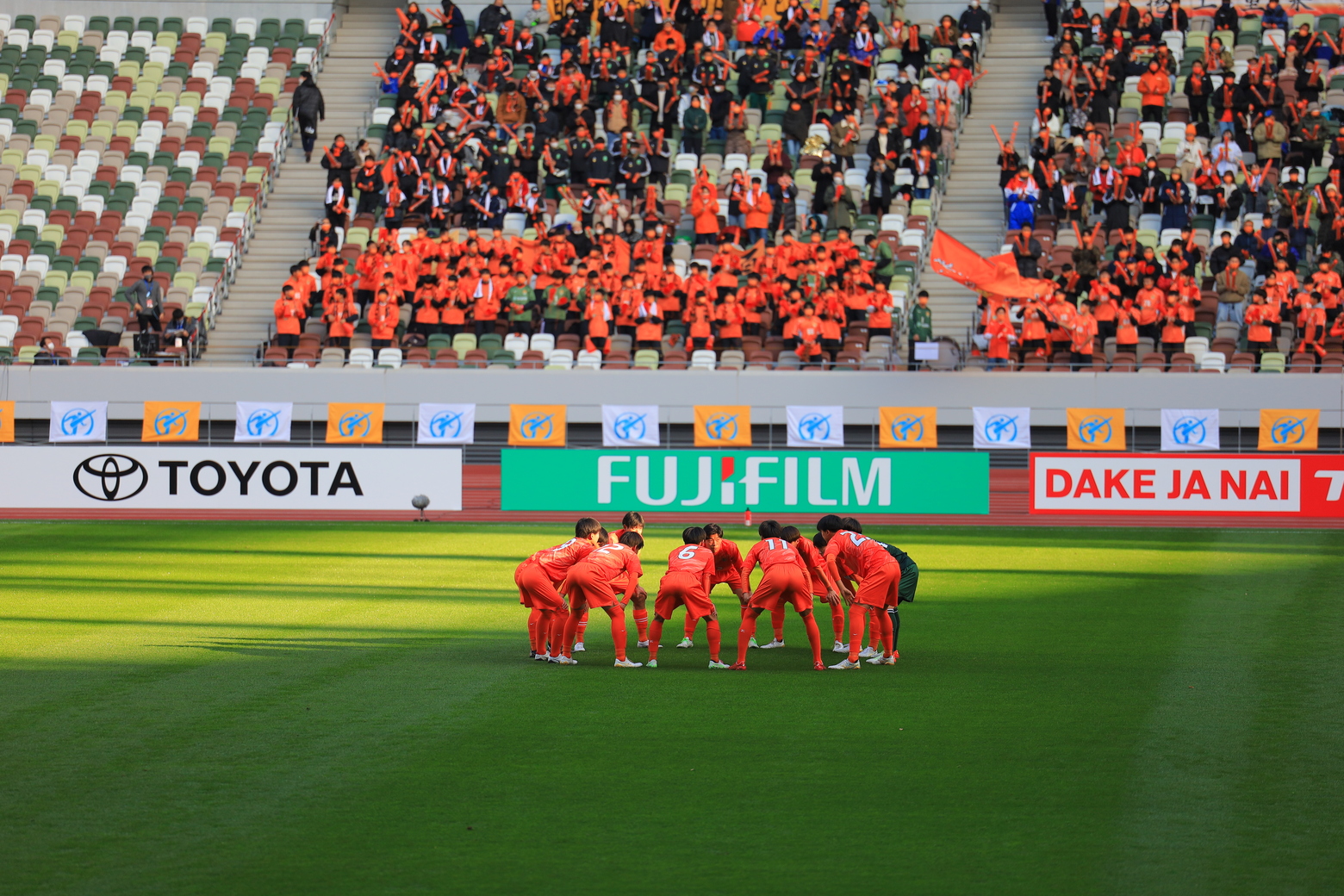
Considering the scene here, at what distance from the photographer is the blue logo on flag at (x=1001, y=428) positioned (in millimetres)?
28459

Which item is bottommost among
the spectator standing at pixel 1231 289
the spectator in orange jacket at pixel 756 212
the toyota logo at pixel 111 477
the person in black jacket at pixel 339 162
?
the toyota logo at pixel 111 477

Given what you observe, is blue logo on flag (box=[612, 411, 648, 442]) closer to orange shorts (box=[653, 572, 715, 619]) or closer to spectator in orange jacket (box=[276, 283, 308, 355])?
spectator in orange jacket (box=[276, 283, 308, 355])

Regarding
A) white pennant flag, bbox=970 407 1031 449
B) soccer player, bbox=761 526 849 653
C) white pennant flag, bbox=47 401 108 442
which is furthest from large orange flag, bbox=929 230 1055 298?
soccer player, bbox=761 526 849 653

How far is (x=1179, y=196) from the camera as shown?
3212 centimetres

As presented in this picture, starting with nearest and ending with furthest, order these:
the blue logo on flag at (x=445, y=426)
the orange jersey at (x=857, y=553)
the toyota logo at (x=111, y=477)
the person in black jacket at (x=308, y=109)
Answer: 1. the orange jersey at (x=857, y=553)
2. the toyota logo at (x=111, y=477)
3. the blue logo on flag at (x=445, y=426)
4. the person in black jacket at (x=308, y=109)

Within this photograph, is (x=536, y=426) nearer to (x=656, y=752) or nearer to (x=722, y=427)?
(x=722, y=427)

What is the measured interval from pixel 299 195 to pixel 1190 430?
2218 cm

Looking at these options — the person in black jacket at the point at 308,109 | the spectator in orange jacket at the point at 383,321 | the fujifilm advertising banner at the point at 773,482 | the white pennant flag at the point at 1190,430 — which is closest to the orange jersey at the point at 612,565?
the fujifilm advertising banner at the point at 773,482

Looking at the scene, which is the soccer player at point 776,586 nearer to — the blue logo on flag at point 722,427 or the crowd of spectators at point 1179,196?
the blue logo on flag at point 722,427

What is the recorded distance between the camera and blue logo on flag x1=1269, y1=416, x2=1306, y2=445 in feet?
91.7

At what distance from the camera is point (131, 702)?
1087 centimetres

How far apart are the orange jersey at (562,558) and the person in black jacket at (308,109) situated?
28.6 metres

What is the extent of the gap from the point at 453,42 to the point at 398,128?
15.6 feet

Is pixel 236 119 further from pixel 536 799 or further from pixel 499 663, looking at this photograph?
pixel 536 799
